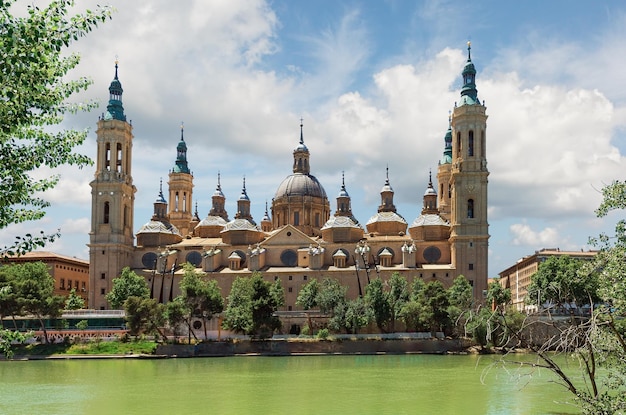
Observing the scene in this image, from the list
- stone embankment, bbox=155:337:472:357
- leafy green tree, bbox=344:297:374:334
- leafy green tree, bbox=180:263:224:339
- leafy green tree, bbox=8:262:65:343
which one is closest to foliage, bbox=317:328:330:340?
stone embankment, bbox=155:337:472:357

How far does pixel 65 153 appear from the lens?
1288 cm

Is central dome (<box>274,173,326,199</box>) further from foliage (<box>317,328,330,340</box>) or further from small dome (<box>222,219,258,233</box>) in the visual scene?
foliage (<box>317,328,330,340</box>)

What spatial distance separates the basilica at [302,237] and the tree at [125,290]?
563cm

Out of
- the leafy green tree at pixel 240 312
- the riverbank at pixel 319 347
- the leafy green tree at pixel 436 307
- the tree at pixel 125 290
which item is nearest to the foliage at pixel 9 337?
the riverbank at pixel 319 347

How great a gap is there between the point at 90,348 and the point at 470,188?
4076 centimetres

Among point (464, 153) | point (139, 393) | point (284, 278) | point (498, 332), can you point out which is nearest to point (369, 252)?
point (284, 278)

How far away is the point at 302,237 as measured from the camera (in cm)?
8075

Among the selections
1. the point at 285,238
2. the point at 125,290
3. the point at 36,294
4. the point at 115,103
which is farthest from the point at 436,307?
the point at 115,103

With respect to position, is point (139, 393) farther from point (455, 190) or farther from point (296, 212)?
point (296, 212)

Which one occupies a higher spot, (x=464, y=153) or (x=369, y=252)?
(x=464, y=153)

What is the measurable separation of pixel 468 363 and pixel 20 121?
42.5 meters

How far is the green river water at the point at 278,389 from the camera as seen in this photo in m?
28.7

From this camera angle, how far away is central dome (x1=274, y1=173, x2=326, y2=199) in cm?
9044

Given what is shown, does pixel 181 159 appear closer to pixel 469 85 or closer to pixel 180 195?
pixel 180 195
